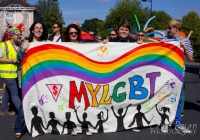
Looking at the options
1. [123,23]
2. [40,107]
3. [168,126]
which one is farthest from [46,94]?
[168,126]

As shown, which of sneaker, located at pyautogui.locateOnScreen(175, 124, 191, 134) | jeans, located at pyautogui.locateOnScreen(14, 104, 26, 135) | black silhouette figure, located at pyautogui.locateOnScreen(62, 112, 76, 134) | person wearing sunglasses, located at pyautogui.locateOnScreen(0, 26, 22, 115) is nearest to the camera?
jeans, located at pyautogui.locateOnScreen(14, 104, 26, 135)

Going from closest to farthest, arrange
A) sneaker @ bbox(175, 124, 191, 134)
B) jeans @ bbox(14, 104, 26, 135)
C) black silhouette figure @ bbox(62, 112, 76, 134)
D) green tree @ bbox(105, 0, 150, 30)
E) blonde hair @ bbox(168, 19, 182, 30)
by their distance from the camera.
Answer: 1. jeans @ bbox(14, 104, 26, 135)
2. black silhouette figure @ bbox(62, 112, 76, 134)
3. sneaker @ bbox(175, 124, 191, 134)
4. blonde hair @ bbox(168, 19, 182, 30)
5. green tree @ bbox(105, 0, 150, 30)

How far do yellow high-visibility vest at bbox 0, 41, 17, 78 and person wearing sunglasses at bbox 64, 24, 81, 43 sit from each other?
1143 mm

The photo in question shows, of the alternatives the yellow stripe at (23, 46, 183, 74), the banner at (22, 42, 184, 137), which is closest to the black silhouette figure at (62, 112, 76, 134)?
the banner at (22, 42, 184, 137)

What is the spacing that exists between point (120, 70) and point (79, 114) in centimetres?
96

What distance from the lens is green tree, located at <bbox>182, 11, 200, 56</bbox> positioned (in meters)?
42.6

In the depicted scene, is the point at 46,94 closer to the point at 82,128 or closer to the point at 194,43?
the point at 82,128

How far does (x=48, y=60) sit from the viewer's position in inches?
187

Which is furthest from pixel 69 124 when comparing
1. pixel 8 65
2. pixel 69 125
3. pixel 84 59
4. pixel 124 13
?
pixel 124 13

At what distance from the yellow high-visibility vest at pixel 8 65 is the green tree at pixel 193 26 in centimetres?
3944

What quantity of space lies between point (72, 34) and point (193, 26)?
44.9 meters

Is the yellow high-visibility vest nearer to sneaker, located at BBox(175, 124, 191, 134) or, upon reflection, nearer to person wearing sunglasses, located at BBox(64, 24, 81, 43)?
person wearing sunglasses, located at BBox(64, 24, 81, 43)

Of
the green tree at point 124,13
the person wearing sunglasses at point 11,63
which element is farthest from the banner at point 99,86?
the green tree at point 124,13

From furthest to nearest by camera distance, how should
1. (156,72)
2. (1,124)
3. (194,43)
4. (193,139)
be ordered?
(194,43)
(1,124)
(156,72)
(193,139)
